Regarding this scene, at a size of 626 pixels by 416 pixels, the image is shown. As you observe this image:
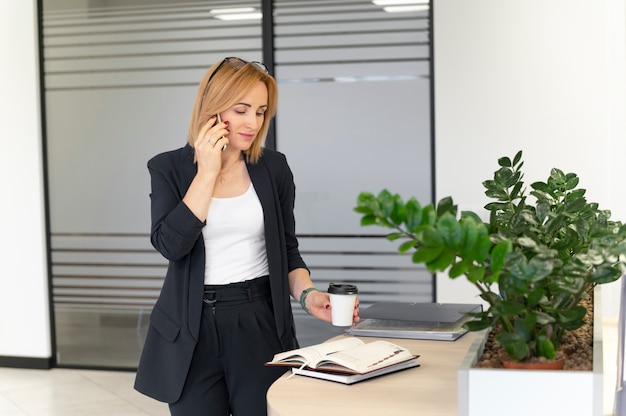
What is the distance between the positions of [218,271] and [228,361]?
9.7 inches

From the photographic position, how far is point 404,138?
4.80 m

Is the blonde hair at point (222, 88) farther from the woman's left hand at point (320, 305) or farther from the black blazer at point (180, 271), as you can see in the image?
the woman's left hand at point (320, 305)

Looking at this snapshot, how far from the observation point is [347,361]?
1.92m

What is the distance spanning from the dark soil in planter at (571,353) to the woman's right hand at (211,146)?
0.89 m

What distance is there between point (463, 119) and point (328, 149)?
81cm

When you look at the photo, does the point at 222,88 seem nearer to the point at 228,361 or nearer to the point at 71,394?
the point at 228,361

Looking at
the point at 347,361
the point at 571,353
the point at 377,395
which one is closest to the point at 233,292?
the point at 347,361

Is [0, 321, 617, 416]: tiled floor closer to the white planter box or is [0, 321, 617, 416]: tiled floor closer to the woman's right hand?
the woman's right hand

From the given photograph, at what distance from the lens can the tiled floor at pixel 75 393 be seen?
4449 millimetres

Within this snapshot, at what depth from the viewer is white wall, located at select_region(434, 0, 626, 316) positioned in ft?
14.6

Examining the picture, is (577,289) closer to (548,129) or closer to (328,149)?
(548,129)

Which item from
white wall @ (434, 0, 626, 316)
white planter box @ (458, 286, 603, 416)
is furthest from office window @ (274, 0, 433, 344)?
white planter box @ (458, 286, 603, 416)

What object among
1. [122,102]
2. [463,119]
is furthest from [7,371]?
[463,119]

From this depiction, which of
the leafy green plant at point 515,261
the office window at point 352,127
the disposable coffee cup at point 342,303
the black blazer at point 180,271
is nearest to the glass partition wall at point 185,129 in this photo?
the office window at point 352,127
